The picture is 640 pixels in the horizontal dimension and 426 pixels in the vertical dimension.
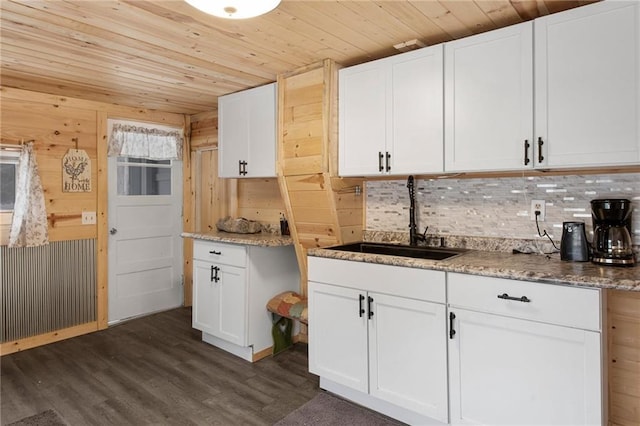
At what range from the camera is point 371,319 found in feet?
7.84

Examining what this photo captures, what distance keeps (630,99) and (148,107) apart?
407 centimetres

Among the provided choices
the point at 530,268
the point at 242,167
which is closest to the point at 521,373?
the point at 530,268

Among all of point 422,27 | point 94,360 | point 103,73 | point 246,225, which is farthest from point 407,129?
point 94,360

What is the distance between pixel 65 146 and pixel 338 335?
307cm

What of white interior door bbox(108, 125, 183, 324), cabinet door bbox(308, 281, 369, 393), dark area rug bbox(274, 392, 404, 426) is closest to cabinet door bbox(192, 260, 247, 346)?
cabinet door bbox(308, 281, 369, 393)

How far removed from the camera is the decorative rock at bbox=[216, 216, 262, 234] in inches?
146

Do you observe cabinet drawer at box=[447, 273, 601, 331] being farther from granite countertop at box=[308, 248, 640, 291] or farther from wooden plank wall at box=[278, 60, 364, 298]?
wooden plank wall at box=[278, 60, 364, 298]

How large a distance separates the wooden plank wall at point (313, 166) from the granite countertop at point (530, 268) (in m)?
0.50

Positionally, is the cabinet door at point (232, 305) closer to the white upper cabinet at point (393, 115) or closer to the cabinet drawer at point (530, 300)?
the white upper cabinet at point (393, 115)

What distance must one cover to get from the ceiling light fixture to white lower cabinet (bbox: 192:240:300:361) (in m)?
1.90

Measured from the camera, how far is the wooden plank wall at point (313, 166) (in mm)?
2822

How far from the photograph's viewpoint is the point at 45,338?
12.0 ft

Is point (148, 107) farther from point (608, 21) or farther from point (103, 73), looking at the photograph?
point (608, 21)

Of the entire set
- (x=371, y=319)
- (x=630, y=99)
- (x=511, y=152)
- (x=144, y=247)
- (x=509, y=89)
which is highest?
(x=509, y=89)
